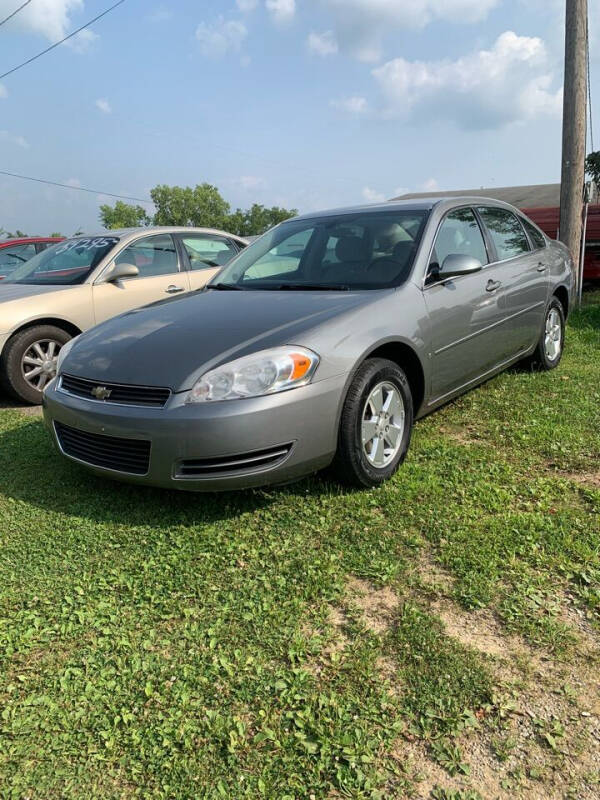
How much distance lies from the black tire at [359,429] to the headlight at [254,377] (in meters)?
0.31

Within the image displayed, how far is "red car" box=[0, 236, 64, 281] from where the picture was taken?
9.20 metres

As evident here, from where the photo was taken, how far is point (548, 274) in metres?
5.41

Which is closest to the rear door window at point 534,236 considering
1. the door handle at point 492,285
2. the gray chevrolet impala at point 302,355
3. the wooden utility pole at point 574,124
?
the gray chevrolet impala at point 302,355

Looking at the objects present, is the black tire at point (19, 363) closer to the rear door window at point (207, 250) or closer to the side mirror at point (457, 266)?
the rear door window at point (207, 250)

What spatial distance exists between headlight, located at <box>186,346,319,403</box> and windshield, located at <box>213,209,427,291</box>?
96cm

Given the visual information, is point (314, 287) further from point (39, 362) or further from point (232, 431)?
point (39, 362)

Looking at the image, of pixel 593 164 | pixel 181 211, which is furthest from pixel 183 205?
pixel 593 164

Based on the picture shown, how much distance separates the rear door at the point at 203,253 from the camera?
266 inches

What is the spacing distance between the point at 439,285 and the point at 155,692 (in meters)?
2.81

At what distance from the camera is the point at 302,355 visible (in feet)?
10.0

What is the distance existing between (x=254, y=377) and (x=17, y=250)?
7822 millimetres

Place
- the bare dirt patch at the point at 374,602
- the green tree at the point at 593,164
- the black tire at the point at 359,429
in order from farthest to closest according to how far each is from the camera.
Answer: the green tree at the point at 593,164 < the black tire at the point at 359,429 < the bare dirt patch at the point at 374,602

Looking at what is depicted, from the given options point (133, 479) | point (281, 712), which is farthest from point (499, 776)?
point (133, 479)

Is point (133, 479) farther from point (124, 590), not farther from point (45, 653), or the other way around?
point (45, 653)
